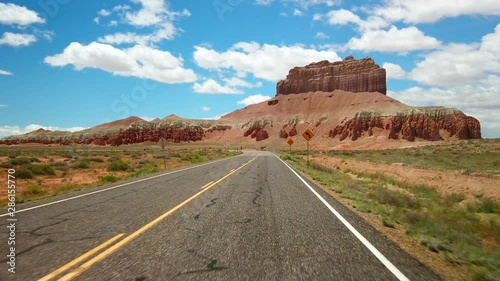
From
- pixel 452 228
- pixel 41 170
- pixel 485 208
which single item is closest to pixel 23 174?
pixel 41 170

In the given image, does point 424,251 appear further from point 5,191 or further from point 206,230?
point 5,191

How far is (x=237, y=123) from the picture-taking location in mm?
195375

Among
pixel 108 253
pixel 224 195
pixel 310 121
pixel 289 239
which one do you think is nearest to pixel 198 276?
pixel 108 253

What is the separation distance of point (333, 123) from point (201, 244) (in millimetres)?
152116

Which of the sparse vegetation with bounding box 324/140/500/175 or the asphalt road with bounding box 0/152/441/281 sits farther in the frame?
the sparse vegetation with bounding box 324/140/500/175

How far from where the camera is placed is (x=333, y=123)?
15450 centimetres

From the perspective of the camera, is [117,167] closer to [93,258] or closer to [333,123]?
[93,258]

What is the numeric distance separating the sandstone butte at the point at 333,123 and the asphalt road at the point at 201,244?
126 m

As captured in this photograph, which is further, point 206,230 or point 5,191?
point 5,191

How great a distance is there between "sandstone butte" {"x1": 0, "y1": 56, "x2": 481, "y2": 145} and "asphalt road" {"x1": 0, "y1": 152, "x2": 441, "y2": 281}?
126 meters

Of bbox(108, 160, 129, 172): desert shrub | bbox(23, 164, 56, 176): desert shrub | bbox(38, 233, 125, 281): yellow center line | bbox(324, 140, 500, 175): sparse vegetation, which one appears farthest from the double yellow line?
bbox(324, 140, 500, 175): sparse vegetation

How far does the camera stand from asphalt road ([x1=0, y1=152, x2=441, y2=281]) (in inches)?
201

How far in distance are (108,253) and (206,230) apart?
2214 mm

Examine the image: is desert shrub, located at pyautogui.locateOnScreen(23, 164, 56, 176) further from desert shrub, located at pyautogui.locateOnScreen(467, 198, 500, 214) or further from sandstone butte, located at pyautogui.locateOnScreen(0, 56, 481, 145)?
sandstone butte, located at pyautogui.locateOnScreen(0, 56, 481, 145)
